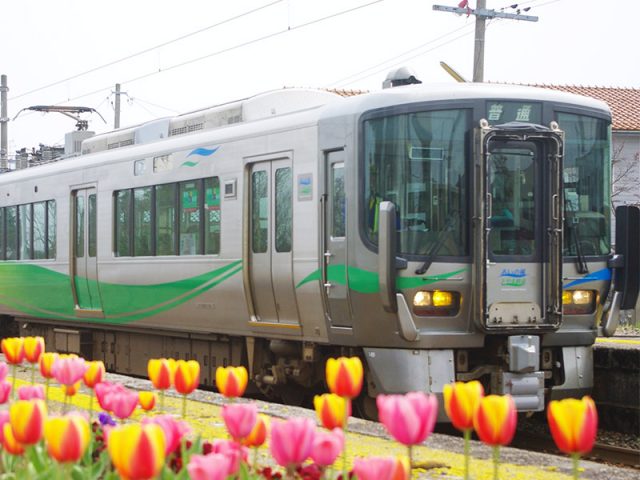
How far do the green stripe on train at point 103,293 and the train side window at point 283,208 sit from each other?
2.43 feet

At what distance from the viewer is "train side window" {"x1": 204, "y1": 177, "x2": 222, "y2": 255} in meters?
12.5

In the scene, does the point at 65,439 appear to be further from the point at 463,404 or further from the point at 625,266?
the point at 625,266

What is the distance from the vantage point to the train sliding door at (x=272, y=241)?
11.3 metres

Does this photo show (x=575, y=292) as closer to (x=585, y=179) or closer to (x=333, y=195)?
(x=585, y=179)

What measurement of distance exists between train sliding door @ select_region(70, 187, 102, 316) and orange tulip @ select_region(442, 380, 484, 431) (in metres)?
12.6

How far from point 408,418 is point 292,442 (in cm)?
28

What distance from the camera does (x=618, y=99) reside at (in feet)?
155

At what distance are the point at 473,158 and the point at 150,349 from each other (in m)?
5.93

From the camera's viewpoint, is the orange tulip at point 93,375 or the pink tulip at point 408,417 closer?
the pink tulip at point 408,417

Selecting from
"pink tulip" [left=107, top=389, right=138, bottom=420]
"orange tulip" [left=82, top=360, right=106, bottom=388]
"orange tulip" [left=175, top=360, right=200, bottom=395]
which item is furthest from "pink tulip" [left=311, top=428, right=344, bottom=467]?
"orange tulip" [left=82, top=360, right=106, bottom=388]

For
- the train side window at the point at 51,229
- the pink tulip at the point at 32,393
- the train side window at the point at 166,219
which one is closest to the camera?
the pink tulip at the point at 32,393

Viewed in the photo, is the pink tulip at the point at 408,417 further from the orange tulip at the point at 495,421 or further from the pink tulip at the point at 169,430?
the pink tulip at the point at 169,430

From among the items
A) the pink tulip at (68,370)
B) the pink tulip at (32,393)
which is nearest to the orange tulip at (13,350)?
the pink tulip at (68,370)

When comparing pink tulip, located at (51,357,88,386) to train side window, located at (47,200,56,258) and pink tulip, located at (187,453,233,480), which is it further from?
train side window, located at (47,200,56,258)
